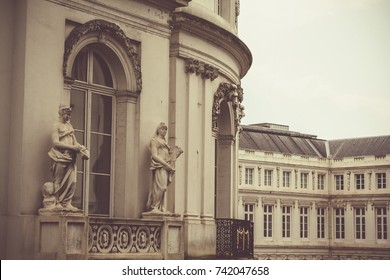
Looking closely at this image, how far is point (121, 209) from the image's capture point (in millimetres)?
18594

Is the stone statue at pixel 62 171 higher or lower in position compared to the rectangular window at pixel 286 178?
lower

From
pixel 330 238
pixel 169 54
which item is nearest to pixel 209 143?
pixel 169 54

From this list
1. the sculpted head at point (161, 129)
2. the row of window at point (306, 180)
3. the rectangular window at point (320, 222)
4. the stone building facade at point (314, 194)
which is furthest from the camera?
the rectangular window at point (320, 222)

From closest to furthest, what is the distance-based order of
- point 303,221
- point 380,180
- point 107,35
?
1. point 107,35
2. point 380,180
3. point 303,221

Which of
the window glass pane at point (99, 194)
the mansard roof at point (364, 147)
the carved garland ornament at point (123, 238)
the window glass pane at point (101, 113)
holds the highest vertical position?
the mansard roof at point (364, 147)

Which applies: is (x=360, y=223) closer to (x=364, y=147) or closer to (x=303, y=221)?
(x=303, y=221)

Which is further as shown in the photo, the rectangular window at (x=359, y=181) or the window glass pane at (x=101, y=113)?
the rectangular window at (x=359, y=181)

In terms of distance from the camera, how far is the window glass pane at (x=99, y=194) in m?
18.3

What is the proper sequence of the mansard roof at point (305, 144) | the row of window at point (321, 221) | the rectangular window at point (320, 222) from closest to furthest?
1. the mansard roof at point (305, 144)
2. the row of window at point (321, 221)
3. the rectangular window at point (320, 222)

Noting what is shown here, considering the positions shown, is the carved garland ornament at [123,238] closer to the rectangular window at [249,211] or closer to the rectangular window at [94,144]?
the rectangular window at [94,144]

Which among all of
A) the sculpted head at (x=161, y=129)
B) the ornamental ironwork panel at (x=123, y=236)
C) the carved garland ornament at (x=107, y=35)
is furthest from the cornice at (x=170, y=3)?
the ornamental ironwork panel at (x=123, y=236)

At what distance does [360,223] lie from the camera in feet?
262

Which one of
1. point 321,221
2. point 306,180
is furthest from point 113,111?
point 321,221

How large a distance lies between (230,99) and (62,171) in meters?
9.09
